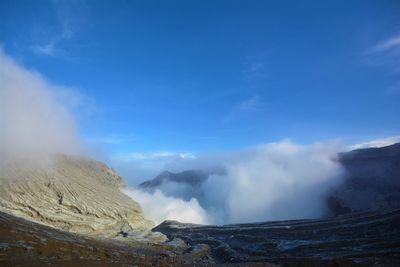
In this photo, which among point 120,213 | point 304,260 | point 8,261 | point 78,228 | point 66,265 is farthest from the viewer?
point 120,213

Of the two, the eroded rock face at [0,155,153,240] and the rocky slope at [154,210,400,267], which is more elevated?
the eroded rock face at [0,155,153,240]

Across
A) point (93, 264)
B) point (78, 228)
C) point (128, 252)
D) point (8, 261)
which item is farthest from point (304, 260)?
point (78, 228)

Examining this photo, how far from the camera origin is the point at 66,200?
154 metres

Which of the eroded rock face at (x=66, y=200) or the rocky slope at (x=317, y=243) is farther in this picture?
the eroded rock face at (x=66, y=200)

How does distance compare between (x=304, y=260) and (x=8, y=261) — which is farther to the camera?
(x=304, y=260)

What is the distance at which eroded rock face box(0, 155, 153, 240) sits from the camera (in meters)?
138

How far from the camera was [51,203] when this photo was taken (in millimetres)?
148125

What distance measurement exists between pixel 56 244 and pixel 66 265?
761 inches

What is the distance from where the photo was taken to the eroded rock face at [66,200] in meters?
138

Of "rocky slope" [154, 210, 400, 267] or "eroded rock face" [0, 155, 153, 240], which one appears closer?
"rocky slope" [154, 210, 400, 267]

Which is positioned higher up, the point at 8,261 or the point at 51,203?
the point at 51,203

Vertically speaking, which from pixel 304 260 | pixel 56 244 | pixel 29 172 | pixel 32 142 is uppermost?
pixel 32 142

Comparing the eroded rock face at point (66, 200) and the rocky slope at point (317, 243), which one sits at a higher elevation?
the eroded rock face at point (66, 200)

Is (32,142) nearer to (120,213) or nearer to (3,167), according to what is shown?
(3,167)
